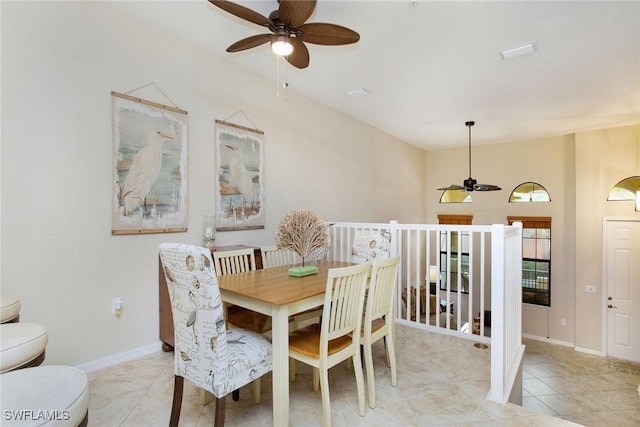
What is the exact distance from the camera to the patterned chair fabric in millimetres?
1494

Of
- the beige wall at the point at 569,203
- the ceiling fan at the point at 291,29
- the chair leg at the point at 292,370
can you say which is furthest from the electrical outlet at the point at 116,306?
the beige wall at the point at 569,203

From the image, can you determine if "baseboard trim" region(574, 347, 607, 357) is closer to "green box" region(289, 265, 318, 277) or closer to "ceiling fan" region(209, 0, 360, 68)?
"green box" region(289, 265, 318, 277)

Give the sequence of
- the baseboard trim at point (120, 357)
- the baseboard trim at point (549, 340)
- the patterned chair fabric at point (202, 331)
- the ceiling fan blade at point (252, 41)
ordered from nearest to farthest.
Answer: the patterned chair fabric at point (202, 331) < the ceiling fan blade at point (252, 41) < the baseboard trim at point (120, 357) < the baseboard trim at point (549, 340)

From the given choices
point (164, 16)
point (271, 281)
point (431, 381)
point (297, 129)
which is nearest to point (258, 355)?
point (271, 281)

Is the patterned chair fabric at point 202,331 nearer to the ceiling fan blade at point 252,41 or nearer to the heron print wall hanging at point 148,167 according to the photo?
the heron print wall hanging at point 148,167

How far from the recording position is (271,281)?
2.16 metres

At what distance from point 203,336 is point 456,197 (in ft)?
24.9

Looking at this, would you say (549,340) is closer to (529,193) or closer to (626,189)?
(529,193)

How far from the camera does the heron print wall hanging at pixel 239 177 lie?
3408 millimetres

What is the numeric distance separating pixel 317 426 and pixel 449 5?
3.17 metres

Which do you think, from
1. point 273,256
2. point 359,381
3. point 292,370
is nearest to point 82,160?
point 273,256

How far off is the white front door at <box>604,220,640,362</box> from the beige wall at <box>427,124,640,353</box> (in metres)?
0.14

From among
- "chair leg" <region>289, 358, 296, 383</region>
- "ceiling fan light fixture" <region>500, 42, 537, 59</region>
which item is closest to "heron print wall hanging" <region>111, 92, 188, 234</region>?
"chair leg" <region>289, 358, 296, 383</region>

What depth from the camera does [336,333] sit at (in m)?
1.81
